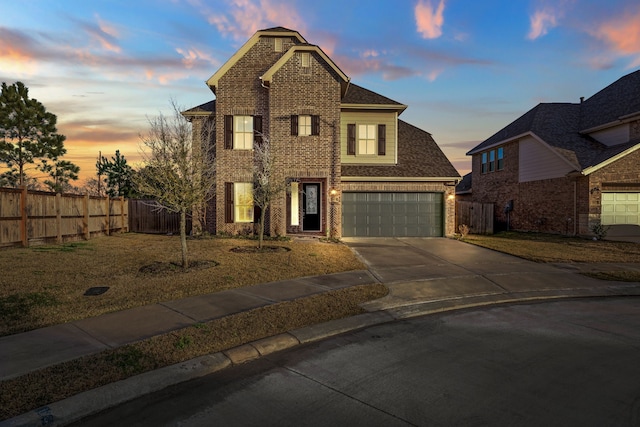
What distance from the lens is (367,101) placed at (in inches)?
802

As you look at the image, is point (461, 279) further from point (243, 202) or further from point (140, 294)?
point (243, 202)

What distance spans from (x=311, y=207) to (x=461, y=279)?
10967 millimetres

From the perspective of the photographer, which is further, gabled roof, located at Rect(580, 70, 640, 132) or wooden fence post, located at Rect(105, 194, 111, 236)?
gabled roof, located at Rect(580, 70, 640, 132)

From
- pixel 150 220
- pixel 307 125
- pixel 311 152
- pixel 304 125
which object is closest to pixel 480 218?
pixel 311 152

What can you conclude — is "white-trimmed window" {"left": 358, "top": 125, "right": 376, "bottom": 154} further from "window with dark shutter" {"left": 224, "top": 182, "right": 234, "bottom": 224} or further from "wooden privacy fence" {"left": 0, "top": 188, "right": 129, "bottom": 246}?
"wooden privacy fence" {"left": 0, "top": 188, "right": 129, "bottom": 246}

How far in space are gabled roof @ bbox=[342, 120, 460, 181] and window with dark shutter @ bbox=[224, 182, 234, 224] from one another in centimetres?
549

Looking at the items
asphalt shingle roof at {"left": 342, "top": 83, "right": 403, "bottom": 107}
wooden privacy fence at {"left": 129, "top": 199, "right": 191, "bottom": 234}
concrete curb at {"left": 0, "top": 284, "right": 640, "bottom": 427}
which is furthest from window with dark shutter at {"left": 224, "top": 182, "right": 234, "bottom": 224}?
concrete curb at {"left": 0, "top": 284, "right": 640, "bottom": 427}

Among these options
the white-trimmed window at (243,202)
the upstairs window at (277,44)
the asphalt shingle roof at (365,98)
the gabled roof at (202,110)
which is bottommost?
the white-trimmed window at (243,202)

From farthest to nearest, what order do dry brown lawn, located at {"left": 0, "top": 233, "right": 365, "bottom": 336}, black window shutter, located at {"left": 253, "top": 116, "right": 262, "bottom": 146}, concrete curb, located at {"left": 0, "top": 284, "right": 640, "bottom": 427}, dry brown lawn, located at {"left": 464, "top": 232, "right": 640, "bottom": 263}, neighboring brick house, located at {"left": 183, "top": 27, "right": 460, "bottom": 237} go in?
black window shutter, located at {"left": 253, "top": 116, "right": 262, "bottom": 146} → neighboring brick house, located at {"left": 183, "top": 27, "right": 460, "bottom": 237} → dry brown lawn, located at {"left": 464, "top": 232, "right": 640, "bottom": 263} → dry brown lawn, located at {"left": 0, "top": 233, "right": 365, "bottom": 336} → concrete curb, located at {"left": 0, "top": 284, "right": 640, "bottom": 427}

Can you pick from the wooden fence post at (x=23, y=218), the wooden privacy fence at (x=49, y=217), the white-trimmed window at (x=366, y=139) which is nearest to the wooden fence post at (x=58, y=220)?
the wooden privacy fence at (x=49, y=217)

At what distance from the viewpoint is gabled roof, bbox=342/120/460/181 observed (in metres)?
19.5

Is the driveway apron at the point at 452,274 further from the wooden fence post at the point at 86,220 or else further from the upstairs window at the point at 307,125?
the wooden fence post at the point at 86,220

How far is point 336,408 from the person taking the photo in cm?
400

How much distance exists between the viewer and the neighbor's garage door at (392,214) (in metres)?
19.9
